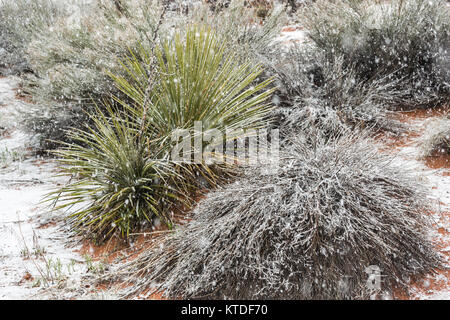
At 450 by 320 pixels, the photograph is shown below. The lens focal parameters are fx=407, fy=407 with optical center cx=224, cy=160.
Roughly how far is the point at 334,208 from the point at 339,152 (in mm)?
588

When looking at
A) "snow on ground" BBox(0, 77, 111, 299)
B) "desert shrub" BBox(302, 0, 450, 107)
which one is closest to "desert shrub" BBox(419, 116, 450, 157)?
"desert shrub" BBox(302, 0, 450, 107)

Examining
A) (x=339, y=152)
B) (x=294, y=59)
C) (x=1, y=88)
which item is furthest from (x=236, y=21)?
(x=1, y=88)

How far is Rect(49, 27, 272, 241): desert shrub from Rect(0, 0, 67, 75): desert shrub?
15.7 ft

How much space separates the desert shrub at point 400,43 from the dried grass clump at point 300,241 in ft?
10.1

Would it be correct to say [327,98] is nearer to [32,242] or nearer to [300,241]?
[300,241]

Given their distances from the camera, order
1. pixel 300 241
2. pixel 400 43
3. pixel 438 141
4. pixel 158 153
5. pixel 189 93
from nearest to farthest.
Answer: pixel 300 241 < pixel 158 153 < pixel 189 93 < pixel 438 141 < pixel 400 43

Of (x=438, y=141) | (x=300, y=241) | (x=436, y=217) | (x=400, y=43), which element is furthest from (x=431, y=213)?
(x=400, y=43)

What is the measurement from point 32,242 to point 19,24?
6343 mm

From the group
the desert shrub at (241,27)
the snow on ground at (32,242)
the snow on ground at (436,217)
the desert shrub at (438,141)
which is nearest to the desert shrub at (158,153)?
the snow on ground at (32,242)

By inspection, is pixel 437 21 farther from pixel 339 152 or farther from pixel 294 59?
pixel 339 152

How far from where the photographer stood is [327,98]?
204 inches

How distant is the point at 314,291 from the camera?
100 inches

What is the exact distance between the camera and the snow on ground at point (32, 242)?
2.79m

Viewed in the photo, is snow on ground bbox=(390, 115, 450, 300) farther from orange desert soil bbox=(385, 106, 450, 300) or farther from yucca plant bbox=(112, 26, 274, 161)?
yucca plant bbox=(112, 26, 274, 161)
